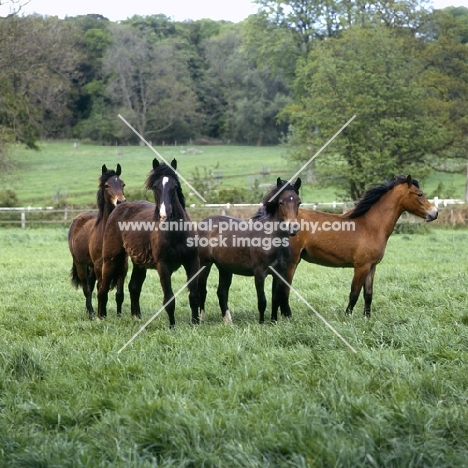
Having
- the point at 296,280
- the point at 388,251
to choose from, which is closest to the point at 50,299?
the point at 296,280

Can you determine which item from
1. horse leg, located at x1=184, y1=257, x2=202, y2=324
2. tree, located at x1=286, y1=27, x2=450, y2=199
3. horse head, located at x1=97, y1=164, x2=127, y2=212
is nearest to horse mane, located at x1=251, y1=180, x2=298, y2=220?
horse leg, located at x1=184, y1=257, x2=202, y2=324

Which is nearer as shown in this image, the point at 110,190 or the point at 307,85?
the point at 110,190

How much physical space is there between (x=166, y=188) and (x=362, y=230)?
2923 millimetres

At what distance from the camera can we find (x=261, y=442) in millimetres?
4121

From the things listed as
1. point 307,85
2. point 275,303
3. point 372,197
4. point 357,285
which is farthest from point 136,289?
point 307,85

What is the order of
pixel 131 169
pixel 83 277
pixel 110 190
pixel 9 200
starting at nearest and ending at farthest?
pixel 110 190 < pixel 83 277 < pixel 9 200 < pixel 131 169

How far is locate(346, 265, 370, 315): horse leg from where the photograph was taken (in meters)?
8.70

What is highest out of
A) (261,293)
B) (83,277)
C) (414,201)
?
(414,201)

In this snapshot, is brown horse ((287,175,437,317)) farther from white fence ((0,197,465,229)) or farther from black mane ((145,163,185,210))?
white fence ((0,197,465,229))

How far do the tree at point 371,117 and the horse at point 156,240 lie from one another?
2292cm

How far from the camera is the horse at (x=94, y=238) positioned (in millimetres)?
9555

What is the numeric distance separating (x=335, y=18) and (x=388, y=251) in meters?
30.2

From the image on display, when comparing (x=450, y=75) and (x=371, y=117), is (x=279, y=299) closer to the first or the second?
(x=371, y=117)

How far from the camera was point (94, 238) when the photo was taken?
9.62 meters
